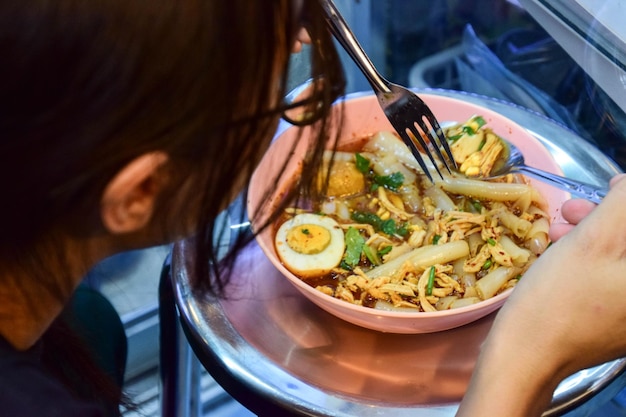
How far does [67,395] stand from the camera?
1.96 ft

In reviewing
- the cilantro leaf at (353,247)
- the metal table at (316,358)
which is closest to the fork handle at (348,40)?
the cilantro leaf at (353,247)

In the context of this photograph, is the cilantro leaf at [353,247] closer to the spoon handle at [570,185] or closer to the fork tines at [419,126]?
the fork tines at [419,126]

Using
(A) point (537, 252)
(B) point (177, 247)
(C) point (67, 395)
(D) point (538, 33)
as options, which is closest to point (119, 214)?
(C) point (67, 395)

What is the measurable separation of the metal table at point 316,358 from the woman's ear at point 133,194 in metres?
0.24

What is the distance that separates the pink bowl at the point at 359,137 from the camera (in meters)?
0.73

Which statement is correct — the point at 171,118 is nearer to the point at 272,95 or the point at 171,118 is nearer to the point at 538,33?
the point at 272,95

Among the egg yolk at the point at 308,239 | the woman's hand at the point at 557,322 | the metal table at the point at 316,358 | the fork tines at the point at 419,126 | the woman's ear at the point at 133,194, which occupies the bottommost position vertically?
the metal table at the point at 316,358

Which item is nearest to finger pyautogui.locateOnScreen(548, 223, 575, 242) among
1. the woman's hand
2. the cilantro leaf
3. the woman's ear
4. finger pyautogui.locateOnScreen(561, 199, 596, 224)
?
finger pyautogui.locateOnScreen(561, 199, 596, 224)

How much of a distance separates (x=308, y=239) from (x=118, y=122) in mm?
430

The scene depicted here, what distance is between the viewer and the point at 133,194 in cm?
55

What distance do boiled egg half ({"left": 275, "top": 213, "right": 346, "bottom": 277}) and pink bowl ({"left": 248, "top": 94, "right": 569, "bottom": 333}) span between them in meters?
0.02

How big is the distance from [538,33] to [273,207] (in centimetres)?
62

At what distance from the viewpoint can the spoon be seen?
2.55 ft

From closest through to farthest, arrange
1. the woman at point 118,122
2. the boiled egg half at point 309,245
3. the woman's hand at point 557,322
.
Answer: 1. the woman at point 118,122
2. the woman's hand at point 557,322
3. the boiled egg half at point 309,245
